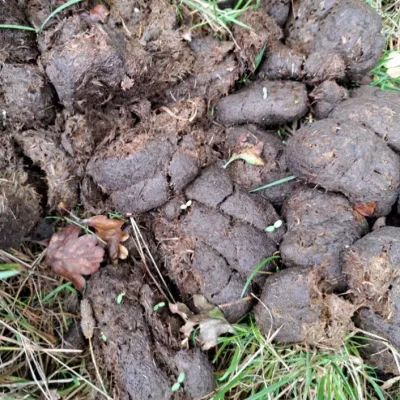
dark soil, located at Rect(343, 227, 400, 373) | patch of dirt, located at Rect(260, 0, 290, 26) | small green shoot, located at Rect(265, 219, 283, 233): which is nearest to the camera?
dark soil, located at Rect(343, 227, 400, 373)

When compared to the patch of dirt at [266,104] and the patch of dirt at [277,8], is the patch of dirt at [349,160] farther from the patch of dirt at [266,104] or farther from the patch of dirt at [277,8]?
the patch of dirt at [277,8]

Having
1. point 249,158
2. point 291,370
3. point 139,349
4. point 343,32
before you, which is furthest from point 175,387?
point 343,32

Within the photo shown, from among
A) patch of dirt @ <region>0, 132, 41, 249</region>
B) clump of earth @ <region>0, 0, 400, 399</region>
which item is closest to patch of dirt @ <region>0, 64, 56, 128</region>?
clump of earth @ <region>0, 0, 400, 399</region>

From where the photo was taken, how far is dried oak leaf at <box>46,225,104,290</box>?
2922 millimetres

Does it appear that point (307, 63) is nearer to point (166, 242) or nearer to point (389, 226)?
point (389, 226)

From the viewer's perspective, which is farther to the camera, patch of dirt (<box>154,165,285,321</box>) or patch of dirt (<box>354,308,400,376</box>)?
patch of dirt (<box>154,165,285,321</box>)

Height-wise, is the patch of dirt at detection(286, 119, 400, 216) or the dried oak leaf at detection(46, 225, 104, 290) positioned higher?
the patch of dirt at detection(286, 119, 400, 216)

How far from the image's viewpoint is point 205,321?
275 cm

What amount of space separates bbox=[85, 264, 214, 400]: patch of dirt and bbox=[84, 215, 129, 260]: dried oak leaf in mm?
188

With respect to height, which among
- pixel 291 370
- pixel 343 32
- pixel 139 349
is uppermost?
pixel 343 32

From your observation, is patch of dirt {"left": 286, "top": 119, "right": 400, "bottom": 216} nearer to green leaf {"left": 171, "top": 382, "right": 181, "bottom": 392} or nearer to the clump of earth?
the clump of earth

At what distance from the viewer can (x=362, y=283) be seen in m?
2.52

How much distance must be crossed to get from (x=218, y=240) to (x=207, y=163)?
20.3 inches

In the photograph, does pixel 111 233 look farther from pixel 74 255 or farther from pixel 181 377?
pixel 181 377
